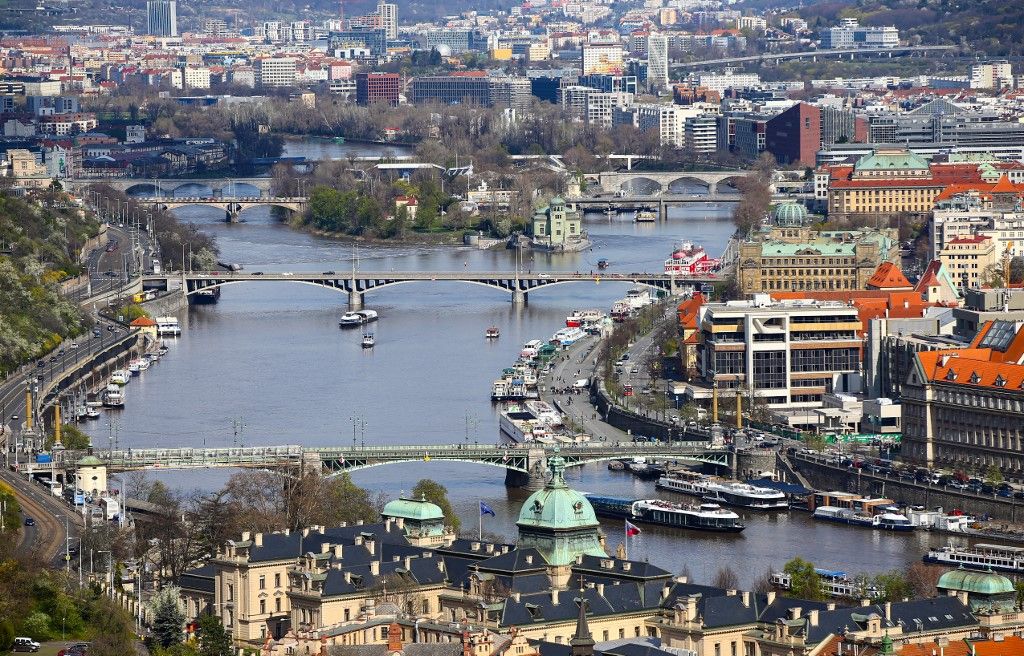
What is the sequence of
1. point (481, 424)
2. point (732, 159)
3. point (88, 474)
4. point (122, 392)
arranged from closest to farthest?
point (88, 474) → point (481, 424) → point (122, 392) → point (732, 159)

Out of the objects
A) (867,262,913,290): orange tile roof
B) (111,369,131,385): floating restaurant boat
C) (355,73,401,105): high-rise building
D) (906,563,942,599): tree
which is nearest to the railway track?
(906,563,942,599): tree

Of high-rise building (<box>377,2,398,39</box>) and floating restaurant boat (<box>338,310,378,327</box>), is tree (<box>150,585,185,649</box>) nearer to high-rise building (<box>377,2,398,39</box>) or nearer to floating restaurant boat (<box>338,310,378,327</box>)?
floating restaurant boat (<box>338,310,378,327</box>)

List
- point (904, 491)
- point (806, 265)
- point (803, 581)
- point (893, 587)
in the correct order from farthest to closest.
→ 1. point (806, 265)
2. point (904, 491)
3. point (803, 581)
4. point (893, 587)

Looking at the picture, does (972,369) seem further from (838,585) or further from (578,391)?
(838,585)

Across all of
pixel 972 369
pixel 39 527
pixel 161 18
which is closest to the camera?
pixel 39 527

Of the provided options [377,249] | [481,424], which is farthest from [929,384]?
[377,249]

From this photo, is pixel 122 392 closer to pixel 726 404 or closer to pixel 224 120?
pixel 726 404

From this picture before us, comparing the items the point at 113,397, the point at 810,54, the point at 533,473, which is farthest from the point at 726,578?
the point at 810,54

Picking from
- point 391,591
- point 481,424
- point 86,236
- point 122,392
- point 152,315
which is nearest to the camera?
point 391,591
